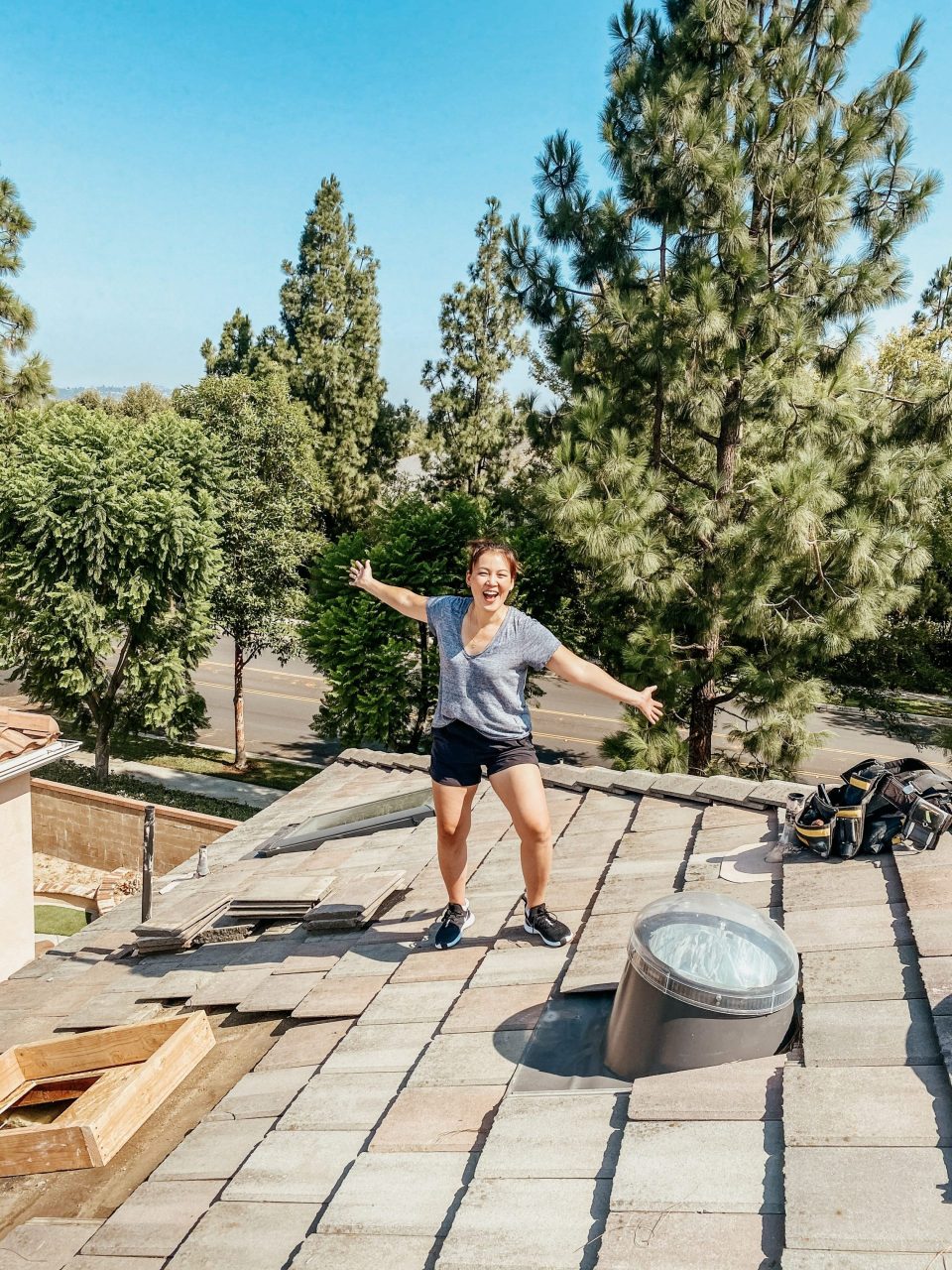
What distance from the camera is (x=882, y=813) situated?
4.46 metres

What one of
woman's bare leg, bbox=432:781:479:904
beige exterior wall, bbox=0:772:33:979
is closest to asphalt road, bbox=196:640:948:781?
beige exterior wall, bbox=0:772:33:979

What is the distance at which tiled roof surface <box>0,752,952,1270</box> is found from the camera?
94.7 inches

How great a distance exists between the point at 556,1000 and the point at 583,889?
1.14 metres

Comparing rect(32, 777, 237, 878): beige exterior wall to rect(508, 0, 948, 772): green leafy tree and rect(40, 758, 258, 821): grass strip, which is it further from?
rect(508, 0, 948, 772): green leafy tree

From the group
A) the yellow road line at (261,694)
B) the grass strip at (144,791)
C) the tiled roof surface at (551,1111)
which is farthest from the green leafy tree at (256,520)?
the tiled roof surface at (551,1111)

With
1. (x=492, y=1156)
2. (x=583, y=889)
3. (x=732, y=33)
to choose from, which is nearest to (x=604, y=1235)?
(x=492, y=1156)

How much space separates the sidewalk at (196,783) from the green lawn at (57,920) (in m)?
5.35

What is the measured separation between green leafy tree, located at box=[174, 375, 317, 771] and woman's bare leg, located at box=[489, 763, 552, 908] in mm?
18455

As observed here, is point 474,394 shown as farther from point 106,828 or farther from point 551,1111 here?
point 551,1111

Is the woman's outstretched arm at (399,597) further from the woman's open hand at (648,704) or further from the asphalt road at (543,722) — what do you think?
the asphalt road at (543,722)

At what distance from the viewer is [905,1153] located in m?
2.44

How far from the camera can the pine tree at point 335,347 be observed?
3506 centimetres

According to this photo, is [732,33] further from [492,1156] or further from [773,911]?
[492,1156]

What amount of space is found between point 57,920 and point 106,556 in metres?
7.47
